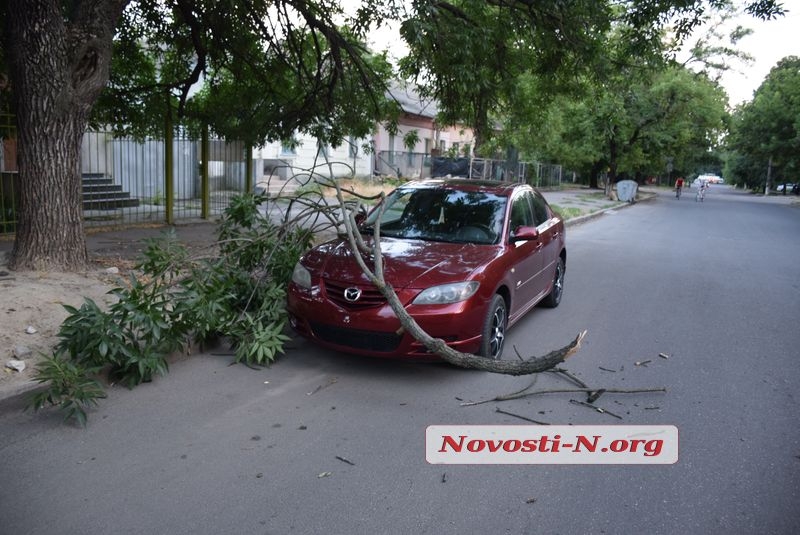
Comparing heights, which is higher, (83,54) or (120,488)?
(83,54)

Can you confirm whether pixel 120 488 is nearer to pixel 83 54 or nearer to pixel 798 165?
pixel 83 54

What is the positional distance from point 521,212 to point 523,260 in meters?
0.76

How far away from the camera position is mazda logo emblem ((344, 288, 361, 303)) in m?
5.25

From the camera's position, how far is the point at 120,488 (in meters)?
3.53

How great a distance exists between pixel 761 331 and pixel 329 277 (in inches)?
197

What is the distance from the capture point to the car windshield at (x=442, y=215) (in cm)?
634

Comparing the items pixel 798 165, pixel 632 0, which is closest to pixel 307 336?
pixel 632 0

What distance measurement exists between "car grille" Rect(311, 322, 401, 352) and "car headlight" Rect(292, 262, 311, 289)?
40cm

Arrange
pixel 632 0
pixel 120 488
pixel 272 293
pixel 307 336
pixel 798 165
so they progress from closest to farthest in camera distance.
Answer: pixel 120 488 < pixel 307 336 < pixel 272 293 < pixel 632 0 < pixel 798 165

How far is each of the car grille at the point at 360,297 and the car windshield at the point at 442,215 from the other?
3.46 ft

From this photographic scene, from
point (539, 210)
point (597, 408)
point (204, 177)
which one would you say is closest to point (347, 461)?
point (597, 408)

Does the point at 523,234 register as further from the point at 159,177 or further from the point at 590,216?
the point at 590,216

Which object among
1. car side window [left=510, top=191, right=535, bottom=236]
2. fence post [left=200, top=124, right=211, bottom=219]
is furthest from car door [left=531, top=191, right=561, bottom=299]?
fence post [left=200, top=124, right=211, bottom=219]

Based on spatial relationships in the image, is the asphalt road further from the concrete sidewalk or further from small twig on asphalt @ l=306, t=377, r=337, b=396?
the concrete sidewalk
